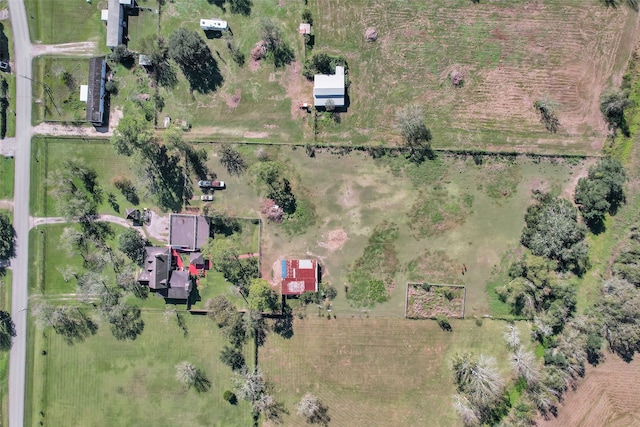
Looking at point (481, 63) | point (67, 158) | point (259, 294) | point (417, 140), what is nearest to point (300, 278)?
point (259, 294)

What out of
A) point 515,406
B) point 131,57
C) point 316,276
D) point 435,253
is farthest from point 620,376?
point 131,57

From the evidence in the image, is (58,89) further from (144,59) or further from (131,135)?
(131,135)

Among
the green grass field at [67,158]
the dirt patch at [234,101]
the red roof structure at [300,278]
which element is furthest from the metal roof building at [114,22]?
the red roof structure at [300,278]

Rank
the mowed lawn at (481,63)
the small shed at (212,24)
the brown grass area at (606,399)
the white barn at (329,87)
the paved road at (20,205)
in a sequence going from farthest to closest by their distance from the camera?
the paved road at (20,205), the mowed lawn at (481,63), the small shed at (212,24), the brown grass area at (606,399), the white barn at (329,87)

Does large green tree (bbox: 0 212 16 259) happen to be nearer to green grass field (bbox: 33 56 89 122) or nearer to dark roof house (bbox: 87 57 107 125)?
green grass field (bbox: 33 56 89 122)

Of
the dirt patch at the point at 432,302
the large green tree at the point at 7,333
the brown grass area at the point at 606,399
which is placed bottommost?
the brown grass area at the point at 606,399

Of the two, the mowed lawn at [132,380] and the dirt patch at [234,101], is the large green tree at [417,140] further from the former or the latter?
the mowed lawn at [132,380]

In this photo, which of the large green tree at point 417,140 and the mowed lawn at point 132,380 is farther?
the mowed lawn at point 132,380
